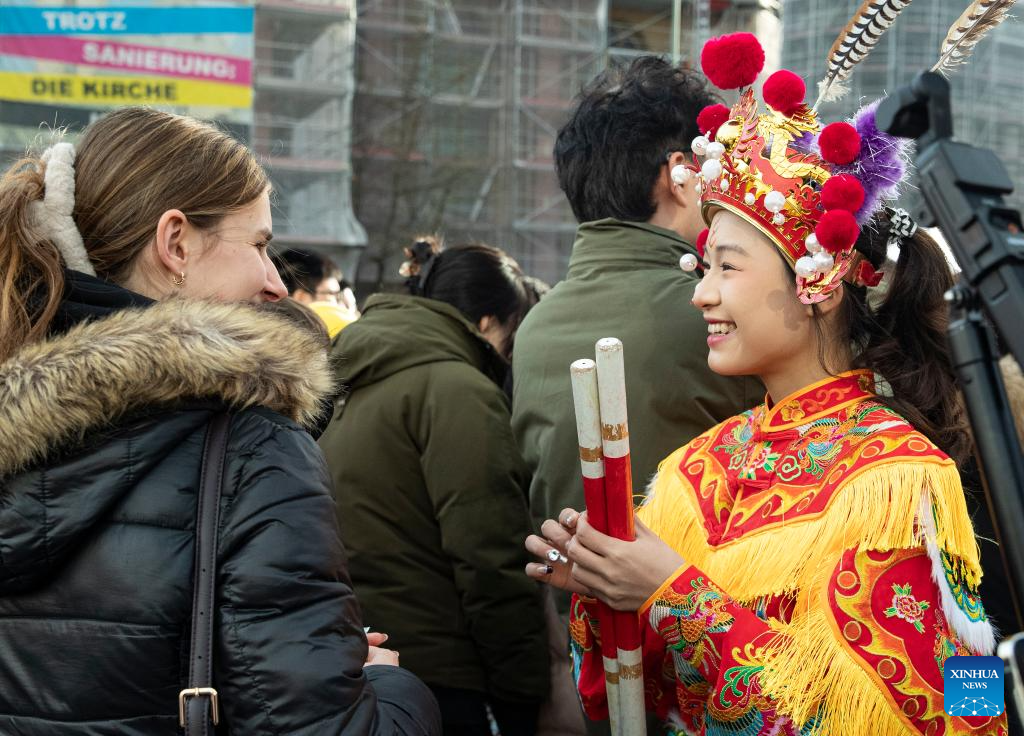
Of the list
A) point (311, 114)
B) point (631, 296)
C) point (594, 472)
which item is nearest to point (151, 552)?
point (594, 472)

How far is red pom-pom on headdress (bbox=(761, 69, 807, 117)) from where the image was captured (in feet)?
6.98

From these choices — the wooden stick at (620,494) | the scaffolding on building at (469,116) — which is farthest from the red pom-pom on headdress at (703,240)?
the scaffolding on building at (469,116)

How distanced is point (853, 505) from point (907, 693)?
0.99 ft

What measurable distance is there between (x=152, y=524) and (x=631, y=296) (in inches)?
53.5

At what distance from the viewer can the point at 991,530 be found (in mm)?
2076

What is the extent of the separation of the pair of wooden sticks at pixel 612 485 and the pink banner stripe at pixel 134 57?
12860mm

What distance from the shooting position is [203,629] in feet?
4.95

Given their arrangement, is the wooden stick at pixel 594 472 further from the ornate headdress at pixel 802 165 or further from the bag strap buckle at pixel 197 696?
the bag strap buckle at pixel 197 696

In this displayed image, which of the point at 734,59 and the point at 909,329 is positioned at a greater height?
the point at 734,59

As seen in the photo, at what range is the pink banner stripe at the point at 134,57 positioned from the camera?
13133 mm

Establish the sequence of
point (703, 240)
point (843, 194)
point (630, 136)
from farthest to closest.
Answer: point (630, 136), point (703, 240), point (843, 194)

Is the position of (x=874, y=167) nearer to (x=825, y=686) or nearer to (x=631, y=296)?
(x=631, y=296)

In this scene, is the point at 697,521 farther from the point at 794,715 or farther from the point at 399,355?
the point at 399,355

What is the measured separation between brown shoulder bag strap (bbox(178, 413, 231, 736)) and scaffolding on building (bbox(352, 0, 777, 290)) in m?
17.1
